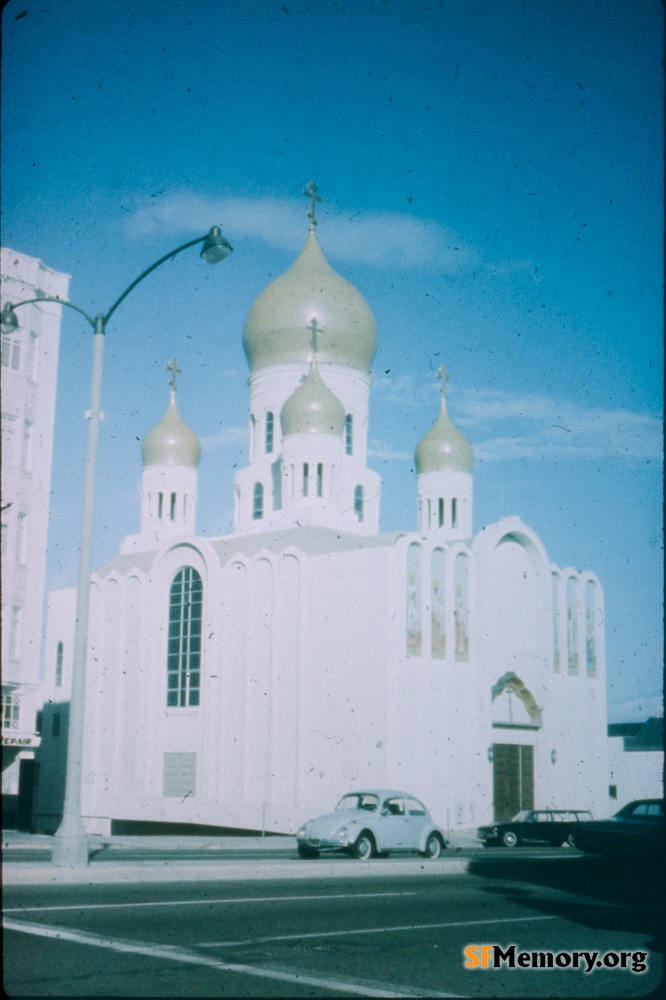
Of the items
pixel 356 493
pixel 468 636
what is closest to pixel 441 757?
pixel 468 636

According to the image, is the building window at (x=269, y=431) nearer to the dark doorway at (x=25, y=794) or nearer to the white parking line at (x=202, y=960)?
the dark doorway at (x=25, y=794)

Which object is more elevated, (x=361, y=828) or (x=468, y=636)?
(x=468, y=636)

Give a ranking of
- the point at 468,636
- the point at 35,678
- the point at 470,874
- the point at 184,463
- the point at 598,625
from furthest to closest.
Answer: the point at 184,463, the point at 598,625, the point at 468,636, the point at 35,678, the point at 470,874

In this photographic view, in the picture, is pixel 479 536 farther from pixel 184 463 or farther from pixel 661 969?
pixel 661 969

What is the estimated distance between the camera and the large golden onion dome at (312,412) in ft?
131

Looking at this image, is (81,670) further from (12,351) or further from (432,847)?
(12,351)

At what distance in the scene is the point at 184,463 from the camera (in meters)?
46.7

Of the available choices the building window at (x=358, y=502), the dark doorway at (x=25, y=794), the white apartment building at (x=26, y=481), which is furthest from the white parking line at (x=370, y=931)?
the dark doorway at (x=25, y=794)

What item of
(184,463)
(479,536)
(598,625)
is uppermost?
(184,463)

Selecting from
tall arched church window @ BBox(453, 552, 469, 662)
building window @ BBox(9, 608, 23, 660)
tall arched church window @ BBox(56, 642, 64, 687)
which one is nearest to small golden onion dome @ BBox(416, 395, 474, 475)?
tall arched church window @ BBox(453, 552, 469, 662)

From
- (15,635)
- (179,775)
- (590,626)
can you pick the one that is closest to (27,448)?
(15,635)

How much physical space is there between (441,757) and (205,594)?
9725 mm

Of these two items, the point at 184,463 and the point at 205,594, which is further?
the point at 184,463

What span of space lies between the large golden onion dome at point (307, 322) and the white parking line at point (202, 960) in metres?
34.7
